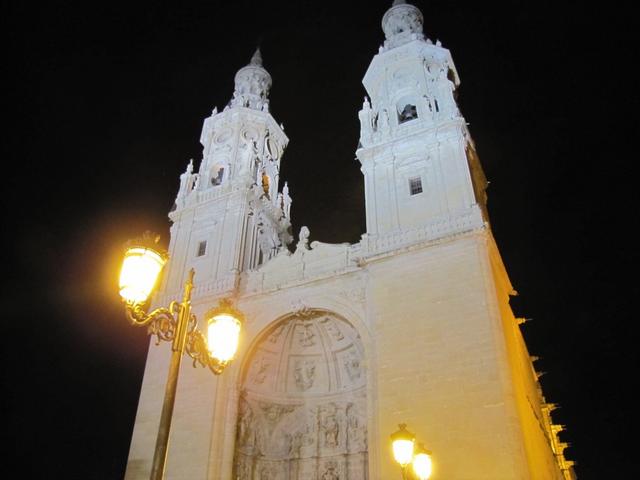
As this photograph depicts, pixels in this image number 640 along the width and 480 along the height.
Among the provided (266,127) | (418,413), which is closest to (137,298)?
(418,413)

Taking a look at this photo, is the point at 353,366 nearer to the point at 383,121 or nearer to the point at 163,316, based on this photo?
the point at 383,121

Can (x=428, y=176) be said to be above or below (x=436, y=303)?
above

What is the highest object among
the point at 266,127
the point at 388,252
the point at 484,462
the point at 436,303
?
the point at 266,127

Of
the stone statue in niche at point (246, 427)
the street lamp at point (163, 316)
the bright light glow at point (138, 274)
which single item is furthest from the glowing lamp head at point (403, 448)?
the stone statue in niche at point (246, 427)

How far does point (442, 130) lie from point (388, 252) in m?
5.79

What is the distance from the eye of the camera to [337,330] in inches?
771

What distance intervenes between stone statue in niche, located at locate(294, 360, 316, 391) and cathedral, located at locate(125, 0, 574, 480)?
0.04 metres

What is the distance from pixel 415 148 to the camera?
2017 centimetres

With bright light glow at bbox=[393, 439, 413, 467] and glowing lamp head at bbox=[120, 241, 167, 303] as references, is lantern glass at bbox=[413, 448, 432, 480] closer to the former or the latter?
bright light glow at bbox=[393, 439, 413, 467]

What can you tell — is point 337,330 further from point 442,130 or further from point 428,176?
point 442,130

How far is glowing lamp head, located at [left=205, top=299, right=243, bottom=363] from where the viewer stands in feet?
21.7

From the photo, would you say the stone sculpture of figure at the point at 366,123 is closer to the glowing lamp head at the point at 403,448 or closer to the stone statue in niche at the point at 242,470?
the stone statue in niche at the point at 242,470

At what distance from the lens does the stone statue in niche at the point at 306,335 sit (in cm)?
1994

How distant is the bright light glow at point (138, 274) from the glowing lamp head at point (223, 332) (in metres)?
1.04
